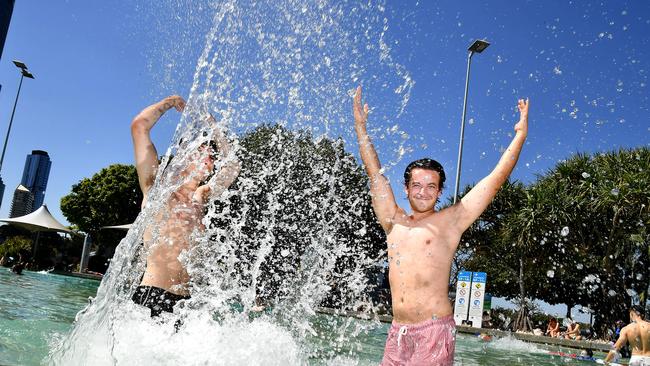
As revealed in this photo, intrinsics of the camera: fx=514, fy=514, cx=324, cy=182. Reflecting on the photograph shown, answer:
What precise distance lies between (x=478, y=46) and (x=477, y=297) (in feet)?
28.6

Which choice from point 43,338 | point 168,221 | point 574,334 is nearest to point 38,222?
point 43,338

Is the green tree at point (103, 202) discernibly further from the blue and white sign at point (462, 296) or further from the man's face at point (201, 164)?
the man's face at point (201, 164)

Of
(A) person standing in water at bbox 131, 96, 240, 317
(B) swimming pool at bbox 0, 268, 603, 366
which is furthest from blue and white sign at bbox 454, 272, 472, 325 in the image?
(A) person standing in water at bbox 131, 96, 240, 317

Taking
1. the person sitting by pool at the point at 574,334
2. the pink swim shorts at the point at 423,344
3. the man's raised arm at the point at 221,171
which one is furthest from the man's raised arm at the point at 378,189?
the person sitting by pool at the point at 574,334

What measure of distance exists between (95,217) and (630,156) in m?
29.1

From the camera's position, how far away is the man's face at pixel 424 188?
328 centimetres

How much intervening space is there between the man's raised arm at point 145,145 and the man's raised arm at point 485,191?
209 centimetres

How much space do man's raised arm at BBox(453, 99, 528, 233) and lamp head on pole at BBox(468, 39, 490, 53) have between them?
13.9m

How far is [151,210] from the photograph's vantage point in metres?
3.55

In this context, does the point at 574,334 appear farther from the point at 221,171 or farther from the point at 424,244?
the point at 221,171

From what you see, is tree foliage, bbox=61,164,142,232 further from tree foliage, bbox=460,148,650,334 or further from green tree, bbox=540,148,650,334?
green tree, bbox=540,148,650,334

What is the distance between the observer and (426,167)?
10.8 feet

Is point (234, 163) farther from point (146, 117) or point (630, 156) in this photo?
point (630, 156)

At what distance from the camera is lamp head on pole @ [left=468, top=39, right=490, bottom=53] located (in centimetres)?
1603
